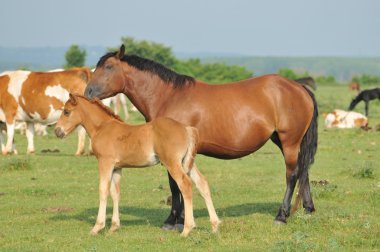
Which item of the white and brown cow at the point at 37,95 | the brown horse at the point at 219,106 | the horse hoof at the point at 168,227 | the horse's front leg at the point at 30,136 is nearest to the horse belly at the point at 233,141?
the brown horse at the point at 219,106

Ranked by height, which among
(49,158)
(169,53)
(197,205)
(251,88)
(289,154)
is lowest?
(169,53)

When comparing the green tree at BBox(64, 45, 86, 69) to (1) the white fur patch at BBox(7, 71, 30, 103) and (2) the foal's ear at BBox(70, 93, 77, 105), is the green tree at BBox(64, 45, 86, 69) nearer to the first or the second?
(1) the white fur patch at BBox(7, 71, 30, 103)

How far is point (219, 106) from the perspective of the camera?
11.3 meters

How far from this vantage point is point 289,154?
455 inches

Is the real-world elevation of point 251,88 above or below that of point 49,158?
above

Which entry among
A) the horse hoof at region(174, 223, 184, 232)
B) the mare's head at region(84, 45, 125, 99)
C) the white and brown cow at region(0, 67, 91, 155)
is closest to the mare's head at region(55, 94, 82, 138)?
the mare's head at region(84, 45, 125, 99)

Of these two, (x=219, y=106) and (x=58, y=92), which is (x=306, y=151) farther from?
(x=58, y=92)

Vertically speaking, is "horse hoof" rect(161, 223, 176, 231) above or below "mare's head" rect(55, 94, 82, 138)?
below

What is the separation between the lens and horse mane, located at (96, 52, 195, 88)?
1144 cm

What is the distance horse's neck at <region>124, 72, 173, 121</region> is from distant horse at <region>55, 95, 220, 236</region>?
51 centimetres

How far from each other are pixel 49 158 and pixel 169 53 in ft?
230

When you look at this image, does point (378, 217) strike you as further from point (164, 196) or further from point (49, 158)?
point (49, 158)

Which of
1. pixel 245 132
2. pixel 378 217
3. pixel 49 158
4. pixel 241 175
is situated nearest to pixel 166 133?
pixel 245 132

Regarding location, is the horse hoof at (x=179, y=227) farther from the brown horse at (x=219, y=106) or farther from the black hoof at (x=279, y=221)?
the black hoof at (x=279, y=221)
